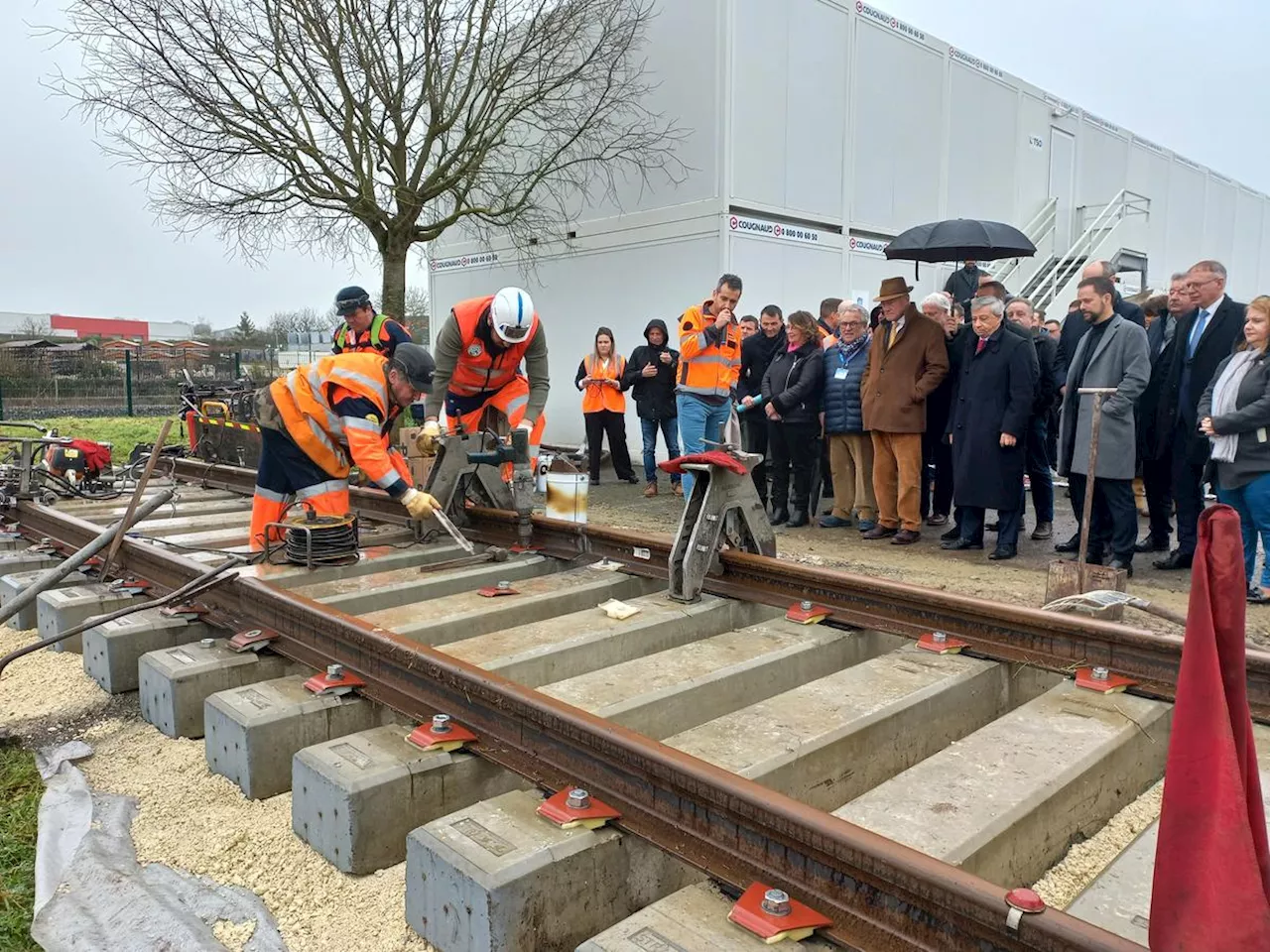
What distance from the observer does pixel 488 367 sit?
20.7 feet

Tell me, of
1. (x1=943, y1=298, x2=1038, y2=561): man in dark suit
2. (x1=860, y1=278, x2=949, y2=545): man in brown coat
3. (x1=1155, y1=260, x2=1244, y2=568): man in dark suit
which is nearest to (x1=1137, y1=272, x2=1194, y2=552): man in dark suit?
(x1=1155, y1=260, x2=1244, y2=568): man in dark suit

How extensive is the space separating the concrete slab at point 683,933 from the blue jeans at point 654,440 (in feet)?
27.0

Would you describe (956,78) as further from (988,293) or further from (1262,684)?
(1262,684)

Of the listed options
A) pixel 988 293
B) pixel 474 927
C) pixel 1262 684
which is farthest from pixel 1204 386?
pixel 474 927

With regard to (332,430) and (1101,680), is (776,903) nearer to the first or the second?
(1101,680)

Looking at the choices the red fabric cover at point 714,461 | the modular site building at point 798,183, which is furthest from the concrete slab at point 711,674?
the modular site building at point 798,183

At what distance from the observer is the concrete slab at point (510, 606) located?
429cm

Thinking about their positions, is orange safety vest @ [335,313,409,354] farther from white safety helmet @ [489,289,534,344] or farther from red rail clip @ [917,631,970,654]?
red rail clip @ [917,631,970,654]

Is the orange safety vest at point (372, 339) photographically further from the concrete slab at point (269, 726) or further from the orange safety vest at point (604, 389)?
the concrete slab at point (269, 726)

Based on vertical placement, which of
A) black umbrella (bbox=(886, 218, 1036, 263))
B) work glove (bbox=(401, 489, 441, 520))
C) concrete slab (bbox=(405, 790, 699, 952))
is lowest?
concrete slab (bbox=(405, 790, 699, 952))

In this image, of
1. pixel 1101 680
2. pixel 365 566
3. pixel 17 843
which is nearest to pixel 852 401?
pixel 365 566

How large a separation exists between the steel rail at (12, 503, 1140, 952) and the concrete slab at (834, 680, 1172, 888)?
32 cm

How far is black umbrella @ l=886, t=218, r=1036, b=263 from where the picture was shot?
838 centimetres

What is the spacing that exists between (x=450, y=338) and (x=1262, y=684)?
15.6 feet
